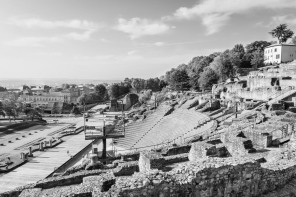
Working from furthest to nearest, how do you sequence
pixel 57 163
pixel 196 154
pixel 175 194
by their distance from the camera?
pixel 57 163
pixel 196 154
pixel 175 194

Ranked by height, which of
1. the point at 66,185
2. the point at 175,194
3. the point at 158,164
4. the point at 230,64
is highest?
the point at 230,64

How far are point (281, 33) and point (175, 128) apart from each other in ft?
187

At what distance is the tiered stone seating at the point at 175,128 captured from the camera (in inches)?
1129

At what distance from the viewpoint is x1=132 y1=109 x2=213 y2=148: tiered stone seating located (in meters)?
28.7

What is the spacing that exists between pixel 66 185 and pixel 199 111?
26.9 metres

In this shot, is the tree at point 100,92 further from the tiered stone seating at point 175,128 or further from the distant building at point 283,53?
the tiered stone seating at point 175,128

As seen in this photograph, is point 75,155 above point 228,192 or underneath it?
underneath

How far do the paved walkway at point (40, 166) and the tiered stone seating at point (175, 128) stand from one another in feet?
32.1

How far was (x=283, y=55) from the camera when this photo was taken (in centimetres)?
6238

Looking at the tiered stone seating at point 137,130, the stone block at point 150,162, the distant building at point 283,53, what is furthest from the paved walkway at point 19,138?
the distant building at point 283,53

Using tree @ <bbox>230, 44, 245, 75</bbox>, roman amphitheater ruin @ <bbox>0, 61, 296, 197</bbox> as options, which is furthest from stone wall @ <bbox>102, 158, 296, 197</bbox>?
tree @ <bbox>230, 44, 245, 75</bbox>

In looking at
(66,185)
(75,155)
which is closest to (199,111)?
(75,155)

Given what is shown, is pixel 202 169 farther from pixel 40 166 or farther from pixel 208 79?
pixel 208 79

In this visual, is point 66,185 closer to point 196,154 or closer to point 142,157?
point 142,157
